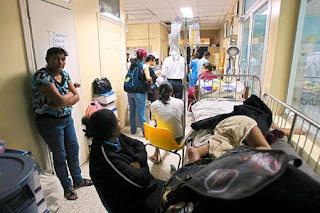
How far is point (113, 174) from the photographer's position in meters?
1.08

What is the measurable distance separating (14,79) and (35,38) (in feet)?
1.40

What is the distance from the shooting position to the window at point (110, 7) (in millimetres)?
2994

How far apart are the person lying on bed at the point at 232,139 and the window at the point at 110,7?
249 centimetres

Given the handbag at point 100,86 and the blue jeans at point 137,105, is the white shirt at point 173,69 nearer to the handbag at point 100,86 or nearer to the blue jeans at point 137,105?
the blue jeans at point 137,105

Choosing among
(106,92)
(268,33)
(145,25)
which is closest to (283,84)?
(268,33)

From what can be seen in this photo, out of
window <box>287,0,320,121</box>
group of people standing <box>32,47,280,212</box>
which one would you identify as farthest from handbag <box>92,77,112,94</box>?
window <box>287,0,320,121</box>

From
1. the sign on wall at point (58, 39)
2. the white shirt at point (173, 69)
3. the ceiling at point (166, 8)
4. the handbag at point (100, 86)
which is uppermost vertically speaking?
the ceiling at point (166, 8)

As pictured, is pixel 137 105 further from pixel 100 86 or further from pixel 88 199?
pixel 88 199

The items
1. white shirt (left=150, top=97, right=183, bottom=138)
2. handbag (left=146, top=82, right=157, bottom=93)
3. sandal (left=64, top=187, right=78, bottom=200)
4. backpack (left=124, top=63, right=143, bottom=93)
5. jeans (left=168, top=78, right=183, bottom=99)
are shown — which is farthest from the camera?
jeans (left=168, top=78, right=183, bottom=99)

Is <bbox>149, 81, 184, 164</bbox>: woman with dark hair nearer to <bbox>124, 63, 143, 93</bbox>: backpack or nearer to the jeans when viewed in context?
<bbox>124, 63, 143, 93</bbox>: backpack

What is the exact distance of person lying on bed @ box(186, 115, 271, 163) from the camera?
4.57 ft

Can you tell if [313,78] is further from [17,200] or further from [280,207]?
[17,200]

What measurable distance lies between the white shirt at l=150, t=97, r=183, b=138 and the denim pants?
0.89 m

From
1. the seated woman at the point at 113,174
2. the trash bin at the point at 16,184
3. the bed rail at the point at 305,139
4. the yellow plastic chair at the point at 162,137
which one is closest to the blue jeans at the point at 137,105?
the yellow plastic chair at the point at 162,137
